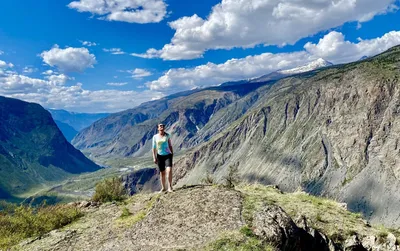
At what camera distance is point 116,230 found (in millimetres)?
20078

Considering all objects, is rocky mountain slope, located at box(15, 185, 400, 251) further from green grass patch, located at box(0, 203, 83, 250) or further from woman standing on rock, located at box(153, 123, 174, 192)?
woman standing on rock, located at box(153, 123, 174, 192)

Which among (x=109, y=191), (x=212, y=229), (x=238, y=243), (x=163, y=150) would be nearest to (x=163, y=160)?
(x=163, y=150)

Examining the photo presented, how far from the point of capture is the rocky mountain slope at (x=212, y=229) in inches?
667

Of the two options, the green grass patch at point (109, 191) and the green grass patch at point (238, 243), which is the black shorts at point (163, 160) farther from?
the green grass patch at point (238, 243)

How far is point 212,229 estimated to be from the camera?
57.9ft

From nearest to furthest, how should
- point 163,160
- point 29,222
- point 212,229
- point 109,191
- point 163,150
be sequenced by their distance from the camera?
1. point 212,229
2. point 29,222
3. point 163,150
4. point 163,160
5. point 109,191

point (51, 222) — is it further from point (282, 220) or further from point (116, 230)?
point (282, 220)

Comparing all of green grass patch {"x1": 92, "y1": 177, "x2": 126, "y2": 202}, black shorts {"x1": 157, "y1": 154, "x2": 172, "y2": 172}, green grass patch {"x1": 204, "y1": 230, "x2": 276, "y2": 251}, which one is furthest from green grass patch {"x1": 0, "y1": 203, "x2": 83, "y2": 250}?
green grass patch {"x1": 204, "y1": 230, "x2": 276, "y2": 251}

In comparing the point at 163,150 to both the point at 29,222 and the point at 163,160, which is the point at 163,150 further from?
the point at 29,222

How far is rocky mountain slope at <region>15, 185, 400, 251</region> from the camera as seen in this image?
667 inches

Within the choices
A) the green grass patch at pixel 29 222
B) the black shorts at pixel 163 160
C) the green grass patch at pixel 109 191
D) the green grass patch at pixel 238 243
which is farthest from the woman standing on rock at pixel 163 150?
the green grass patch at pixel 238 243

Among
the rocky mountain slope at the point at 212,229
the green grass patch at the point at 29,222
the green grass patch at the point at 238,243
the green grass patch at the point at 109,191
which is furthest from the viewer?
the green grass patch at the point at 109,191

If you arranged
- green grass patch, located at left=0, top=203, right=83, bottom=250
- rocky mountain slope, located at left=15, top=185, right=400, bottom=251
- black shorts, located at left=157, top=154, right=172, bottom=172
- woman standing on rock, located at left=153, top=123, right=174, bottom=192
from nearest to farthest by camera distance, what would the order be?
1. rocky mountain slope, located at left=15, top=185, right=400, bottom=251
2. green grass patch, located at left=0, top=203, right=83, bottom=250
3. woman standing on rock, located at left=153, top=123, right=174, bottom=192
4. black shorts, located at left=157, top=154, right=172, bottom=172

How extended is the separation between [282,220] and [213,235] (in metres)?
3.99
